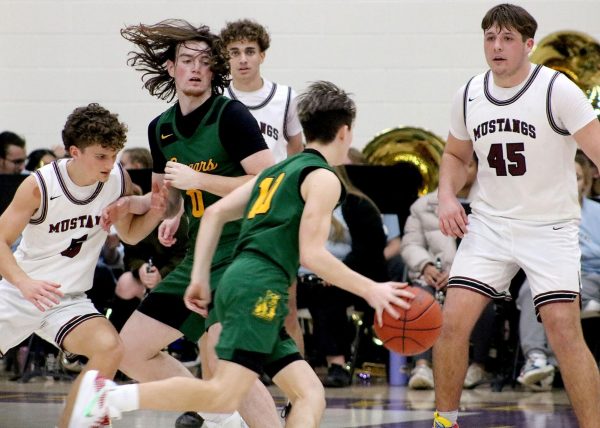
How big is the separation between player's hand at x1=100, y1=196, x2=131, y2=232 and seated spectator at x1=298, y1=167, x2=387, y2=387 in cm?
348

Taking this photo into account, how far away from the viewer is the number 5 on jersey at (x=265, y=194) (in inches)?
164

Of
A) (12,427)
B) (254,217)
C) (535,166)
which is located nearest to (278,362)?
(254,217)

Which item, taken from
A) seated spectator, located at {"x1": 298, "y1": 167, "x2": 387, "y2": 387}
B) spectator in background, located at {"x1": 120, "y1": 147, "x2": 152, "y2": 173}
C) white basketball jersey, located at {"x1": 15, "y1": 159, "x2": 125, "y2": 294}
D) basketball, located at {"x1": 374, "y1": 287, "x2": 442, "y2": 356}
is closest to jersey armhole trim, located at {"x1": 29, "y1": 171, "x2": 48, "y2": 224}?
white basketball jersey, located at {"x1": 15, "y1": 159, "x2": 125, "y2": 294}

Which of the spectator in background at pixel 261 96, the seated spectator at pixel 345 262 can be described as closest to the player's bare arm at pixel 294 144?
the spectator in background at pixel 261 96

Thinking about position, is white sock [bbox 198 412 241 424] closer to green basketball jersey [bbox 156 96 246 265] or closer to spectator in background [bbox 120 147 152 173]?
green basketball jersey [bbox 156 96 246 265]

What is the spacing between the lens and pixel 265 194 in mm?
4211

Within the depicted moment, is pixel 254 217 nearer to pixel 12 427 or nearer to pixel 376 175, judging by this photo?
pixel 12 427

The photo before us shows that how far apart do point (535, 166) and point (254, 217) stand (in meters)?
1.67

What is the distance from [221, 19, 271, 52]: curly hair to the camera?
684 centimetres

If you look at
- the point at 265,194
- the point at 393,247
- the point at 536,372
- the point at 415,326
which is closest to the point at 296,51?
the point at 393,247

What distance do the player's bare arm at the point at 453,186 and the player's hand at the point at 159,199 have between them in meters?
1.31

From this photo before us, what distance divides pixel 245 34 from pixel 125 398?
10.9 ft

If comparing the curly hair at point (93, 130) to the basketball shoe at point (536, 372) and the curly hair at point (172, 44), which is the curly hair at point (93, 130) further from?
the basketball shoe at point (536, 372)

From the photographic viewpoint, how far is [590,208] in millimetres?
8555
